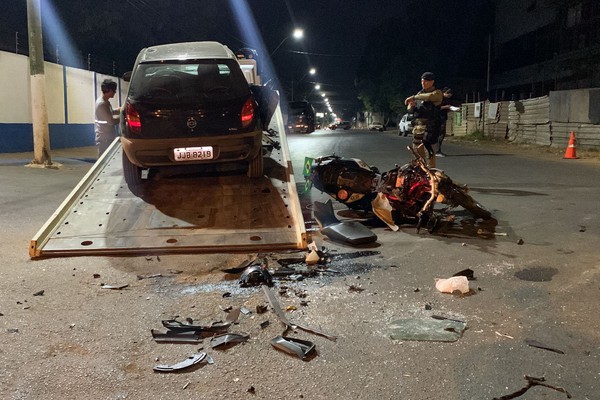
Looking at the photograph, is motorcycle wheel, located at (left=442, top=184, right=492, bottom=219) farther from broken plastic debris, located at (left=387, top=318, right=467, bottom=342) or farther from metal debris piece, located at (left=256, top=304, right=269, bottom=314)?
metal debris piece, located at (left=256, top=304, right=269, bottom=314)

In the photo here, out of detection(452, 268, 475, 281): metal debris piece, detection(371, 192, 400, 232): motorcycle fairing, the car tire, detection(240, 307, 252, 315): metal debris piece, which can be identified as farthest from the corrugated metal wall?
detection(240, 307, 252, 315): metal debris piece

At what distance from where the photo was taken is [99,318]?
3.97 metres

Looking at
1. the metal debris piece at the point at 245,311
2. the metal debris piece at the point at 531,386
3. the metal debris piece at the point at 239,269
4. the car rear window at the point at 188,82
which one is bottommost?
the metal debris piece at the point at 531,386

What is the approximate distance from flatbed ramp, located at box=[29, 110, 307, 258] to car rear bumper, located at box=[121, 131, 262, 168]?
20.3 inches

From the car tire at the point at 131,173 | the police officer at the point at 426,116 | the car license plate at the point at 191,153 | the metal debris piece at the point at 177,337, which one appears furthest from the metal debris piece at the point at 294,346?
the police officer at the point at 426,116

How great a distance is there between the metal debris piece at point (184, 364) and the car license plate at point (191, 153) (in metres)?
3.41

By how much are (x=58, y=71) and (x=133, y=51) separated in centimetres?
1199

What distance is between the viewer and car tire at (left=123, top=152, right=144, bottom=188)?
700cm

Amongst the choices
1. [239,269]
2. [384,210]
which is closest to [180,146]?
[239,269]

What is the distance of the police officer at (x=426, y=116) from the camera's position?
903 cm

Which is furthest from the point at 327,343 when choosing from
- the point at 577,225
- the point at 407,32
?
the point at 407,32

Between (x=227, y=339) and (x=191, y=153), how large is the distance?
3284 millimetres

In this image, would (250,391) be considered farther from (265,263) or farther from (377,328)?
(265,263)

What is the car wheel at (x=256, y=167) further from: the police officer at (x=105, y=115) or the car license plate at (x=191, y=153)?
the police officer at (x=105, y=115)
